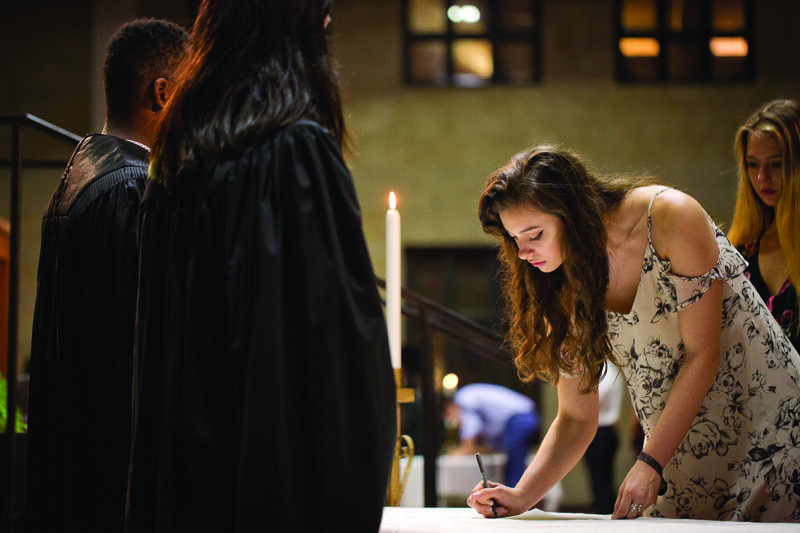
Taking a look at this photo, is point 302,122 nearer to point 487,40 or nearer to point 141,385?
point 141,385

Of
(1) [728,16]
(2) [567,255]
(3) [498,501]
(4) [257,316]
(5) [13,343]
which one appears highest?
(1) [728,16]

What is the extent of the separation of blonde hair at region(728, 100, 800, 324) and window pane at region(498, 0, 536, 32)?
678cm

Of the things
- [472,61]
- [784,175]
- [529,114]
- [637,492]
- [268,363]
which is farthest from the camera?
[472,61]

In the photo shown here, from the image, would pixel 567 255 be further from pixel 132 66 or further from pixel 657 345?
pixel 132 66

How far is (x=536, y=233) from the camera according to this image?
1870 millimetres

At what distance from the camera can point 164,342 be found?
1.20 m

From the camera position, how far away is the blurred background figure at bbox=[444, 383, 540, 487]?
247 inches

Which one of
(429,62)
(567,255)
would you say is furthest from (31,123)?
(429,62)

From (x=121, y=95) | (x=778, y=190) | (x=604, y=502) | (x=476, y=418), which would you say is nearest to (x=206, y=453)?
(x=121, y=95)

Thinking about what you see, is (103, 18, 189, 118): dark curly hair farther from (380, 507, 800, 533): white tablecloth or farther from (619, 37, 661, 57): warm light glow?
(619, 37, 661, 57): warm light glow

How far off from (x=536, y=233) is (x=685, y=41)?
311 inches

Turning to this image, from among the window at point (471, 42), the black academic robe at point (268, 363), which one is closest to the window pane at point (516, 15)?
the window at point (471, 42)

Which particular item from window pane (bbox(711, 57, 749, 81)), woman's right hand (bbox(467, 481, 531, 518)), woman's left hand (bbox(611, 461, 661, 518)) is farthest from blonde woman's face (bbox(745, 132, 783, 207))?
window pane (bbox(711, 57, 749, 81))

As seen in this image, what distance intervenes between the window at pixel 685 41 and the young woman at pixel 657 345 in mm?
7472
